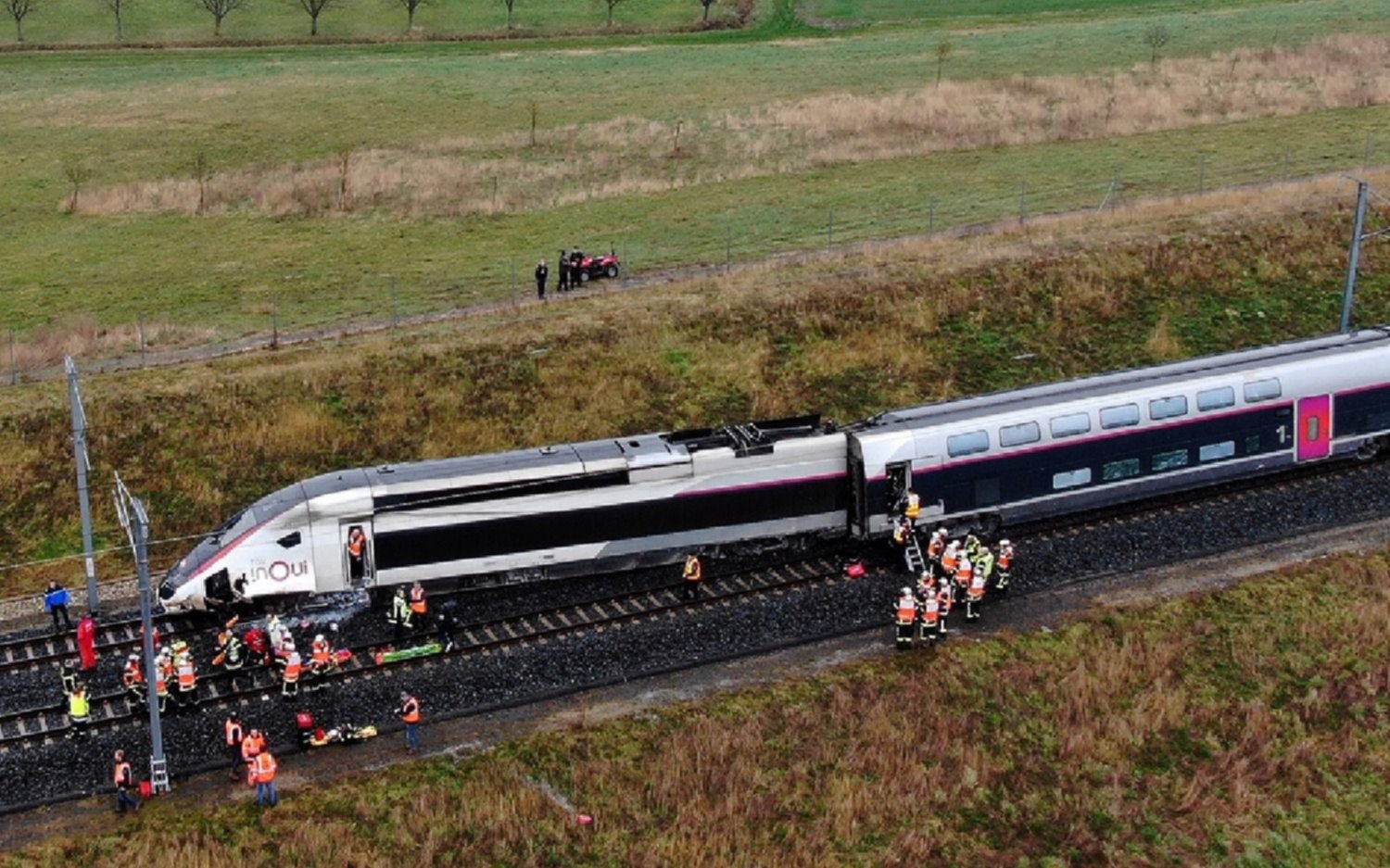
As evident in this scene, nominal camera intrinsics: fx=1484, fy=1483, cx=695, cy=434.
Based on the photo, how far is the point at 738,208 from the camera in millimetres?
60281

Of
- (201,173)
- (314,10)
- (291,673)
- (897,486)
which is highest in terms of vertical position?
(314,10)

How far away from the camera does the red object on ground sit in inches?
1125

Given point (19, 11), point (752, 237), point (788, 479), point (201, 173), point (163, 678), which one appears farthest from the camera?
point (19, 11)

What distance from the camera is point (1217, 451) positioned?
114 feet

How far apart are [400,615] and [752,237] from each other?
95.7ft

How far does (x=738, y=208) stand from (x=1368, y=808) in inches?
1554

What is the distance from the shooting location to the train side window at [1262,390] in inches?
1378

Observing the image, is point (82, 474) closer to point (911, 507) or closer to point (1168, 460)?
point (911, 507)

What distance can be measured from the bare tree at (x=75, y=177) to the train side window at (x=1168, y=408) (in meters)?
49.3

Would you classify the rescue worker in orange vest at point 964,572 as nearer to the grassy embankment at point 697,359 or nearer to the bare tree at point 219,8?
the grassy embankment at point 697,359

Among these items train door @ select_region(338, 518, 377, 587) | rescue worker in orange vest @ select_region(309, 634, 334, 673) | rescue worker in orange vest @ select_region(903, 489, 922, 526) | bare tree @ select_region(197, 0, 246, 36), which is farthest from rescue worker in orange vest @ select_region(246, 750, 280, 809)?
bare tree @ select_region(197, 0, 246, 36)

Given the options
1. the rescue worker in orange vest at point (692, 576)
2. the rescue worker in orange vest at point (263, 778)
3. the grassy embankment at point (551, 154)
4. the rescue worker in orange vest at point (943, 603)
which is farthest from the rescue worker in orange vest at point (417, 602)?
the grassy embankment at point (551, 154)

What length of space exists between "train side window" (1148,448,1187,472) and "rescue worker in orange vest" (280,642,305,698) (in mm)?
19505

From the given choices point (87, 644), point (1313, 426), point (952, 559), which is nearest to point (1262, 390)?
point (1313, 426)
